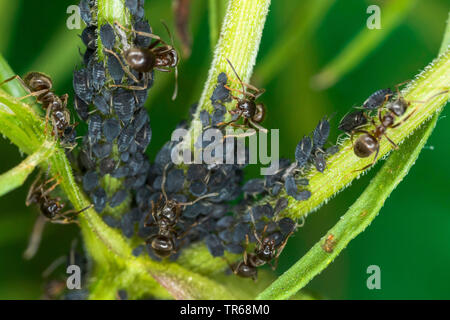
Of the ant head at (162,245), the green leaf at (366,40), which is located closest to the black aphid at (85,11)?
the ant head at (162,245)

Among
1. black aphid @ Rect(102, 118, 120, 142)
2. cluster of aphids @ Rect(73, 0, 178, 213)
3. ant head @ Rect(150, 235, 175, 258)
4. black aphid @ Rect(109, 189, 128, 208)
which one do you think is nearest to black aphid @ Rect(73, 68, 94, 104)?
cluster of aphids @ Rect(73, 0, 178, 213)

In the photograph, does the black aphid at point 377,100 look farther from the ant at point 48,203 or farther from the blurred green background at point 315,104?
the ant at point 48,203

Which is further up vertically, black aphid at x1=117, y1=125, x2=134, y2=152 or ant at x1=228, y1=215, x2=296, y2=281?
black aphid at x1=117, y1=125, x2=134, y2=152

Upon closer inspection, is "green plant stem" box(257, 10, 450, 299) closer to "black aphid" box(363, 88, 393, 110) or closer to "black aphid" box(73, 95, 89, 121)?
"black aphid" box(363, 88, 393, 110)

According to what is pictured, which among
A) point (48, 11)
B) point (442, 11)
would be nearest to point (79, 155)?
point (48, 11)

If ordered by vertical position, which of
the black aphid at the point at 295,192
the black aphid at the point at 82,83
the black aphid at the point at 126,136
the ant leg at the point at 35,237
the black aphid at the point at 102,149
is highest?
the black aphid at the point at 82,83

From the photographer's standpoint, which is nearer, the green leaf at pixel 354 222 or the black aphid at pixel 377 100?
the green leaf at pixel 354 222

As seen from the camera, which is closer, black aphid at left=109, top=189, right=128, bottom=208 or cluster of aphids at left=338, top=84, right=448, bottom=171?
cluster of aphids at left=338, top=84, right=448, bottom=171

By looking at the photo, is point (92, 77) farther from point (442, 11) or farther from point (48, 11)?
point (442, 11)

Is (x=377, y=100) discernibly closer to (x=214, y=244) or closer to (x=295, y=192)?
(x=295, y=192)
